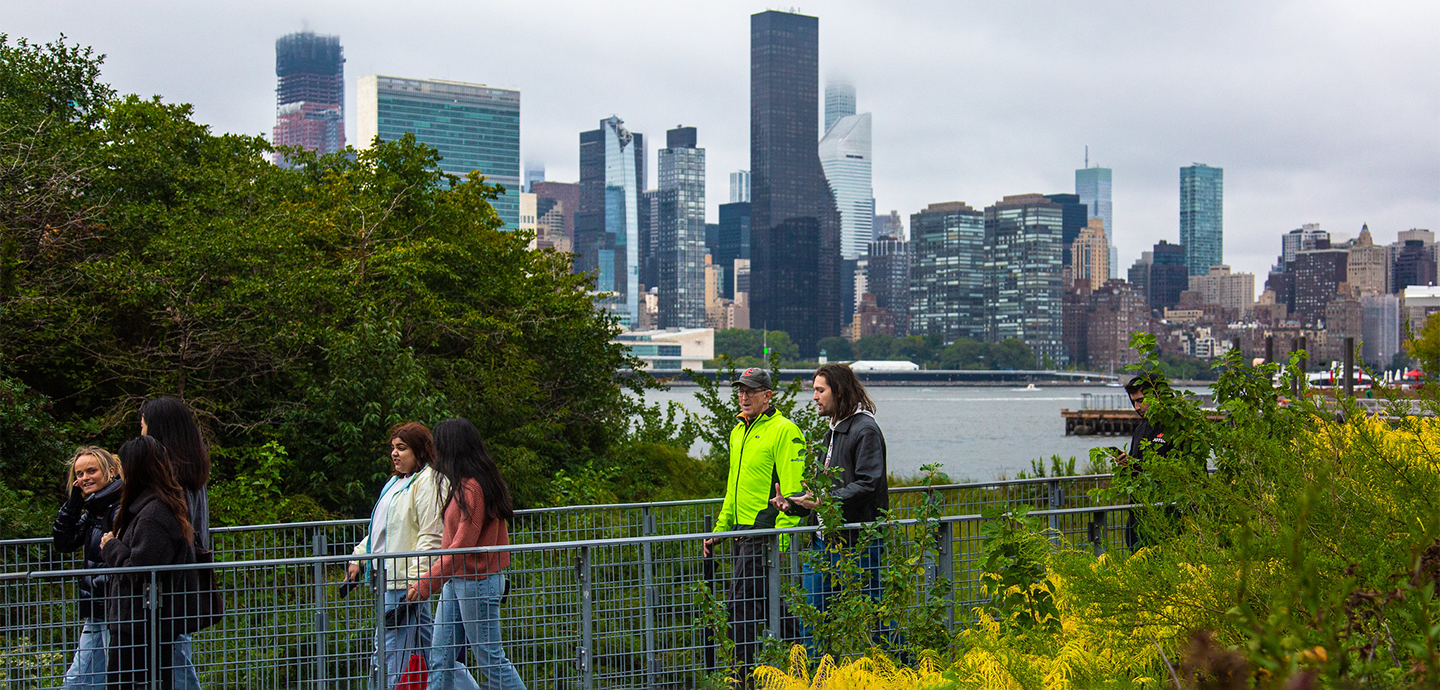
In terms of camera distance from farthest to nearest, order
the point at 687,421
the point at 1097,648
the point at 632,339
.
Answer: the point at 632,339 → the point at 687,421 → the point at 1097,648

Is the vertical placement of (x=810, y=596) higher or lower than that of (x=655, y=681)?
higher

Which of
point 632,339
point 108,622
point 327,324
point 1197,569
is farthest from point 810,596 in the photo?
point 632,339

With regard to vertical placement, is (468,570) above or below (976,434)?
above

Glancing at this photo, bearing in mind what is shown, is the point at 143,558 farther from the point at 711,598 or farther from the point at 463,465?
the point at 711,598

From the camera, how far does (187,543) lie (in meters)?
5.50

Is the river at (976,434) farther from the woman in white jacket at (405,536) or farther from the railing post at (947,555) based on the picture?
the woman in white jacket at (405,536)

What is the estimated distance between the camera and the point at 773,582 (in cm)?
596

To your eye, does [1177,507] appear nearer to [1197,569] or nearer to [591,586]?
[1197,569]

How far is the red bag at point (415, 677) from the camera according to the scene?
5.73m

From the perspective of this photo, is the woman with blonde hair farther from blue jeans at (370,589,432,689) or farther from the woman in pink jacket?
the woman in pink jacket

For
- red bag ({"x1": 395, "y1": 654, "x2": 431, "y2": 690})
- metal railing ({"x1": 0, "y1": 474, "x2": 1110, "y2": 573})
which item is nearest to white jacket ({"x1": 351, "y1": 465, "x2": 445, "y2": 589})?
red bag ({"x1": 395, "y1": 654, "x2": 431, "y2": 690})

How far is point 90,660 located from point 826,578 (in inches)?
143

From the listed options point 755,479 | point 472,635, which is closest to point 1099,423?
point 755,479

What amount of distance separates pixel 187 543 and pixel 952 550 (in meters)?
3.89
